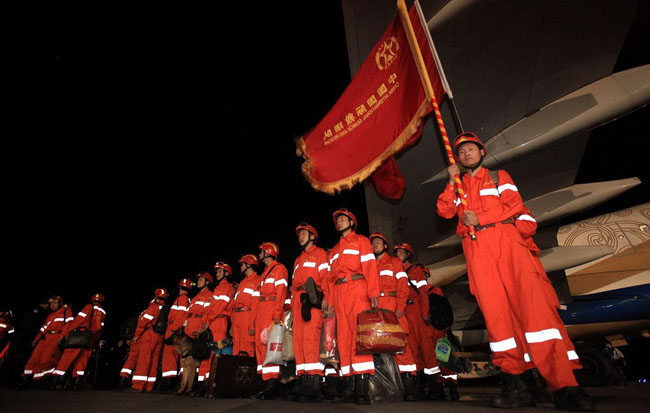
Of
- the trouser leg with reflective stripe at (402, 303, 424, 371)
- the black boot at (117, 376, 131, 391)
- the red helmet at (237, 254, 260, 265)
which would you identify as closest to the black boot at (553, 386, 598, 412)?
the trouser leg with reflective stripe at (402, 303, 424, 371)

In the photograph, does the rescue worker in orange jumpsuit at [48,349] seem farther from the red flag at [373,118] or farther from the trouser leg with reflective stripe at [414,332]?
the trouser leg with reflective stripe at [414,332]

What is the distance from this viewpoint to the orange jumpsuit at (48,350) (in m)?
9.61

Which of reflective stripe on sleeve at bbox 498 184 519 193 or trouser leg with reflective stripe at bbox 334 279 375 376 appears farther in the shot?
trouser leg with reflective stripe at bbox 334 279 375 376

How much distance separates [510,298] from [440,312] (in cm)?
292

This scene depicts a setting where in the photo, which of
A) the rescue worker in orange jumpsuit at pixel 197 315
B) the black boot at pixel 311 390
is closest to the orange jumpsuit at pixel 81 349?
the rescue worker in orange jumpsuit at pixel 197 315

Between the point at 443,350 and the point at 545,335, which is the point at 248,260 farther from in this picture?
the point at 545,335

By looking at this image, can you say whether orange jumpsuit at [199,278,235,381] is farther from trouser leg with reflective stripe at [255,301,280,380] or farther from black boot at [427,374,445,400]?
black boot at [427,374,445,400]

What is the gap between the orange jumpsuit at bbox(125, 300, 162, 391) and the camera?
25.5ft

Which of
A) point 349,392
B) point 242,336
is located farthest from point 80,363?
point 349,392

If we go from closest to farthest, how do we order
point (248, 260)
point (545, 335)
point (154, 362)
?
point (545, 335) < point (248, 260) < point (154, 362)

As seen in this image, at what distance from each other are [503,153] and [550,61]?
1.66 m

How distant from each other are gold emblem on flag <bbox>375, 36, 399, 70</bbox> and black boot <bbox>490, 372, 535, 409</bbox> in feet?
14.9

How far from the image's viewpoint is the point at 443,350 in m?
5.56

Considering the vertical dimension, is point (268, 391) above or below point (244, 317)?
below
